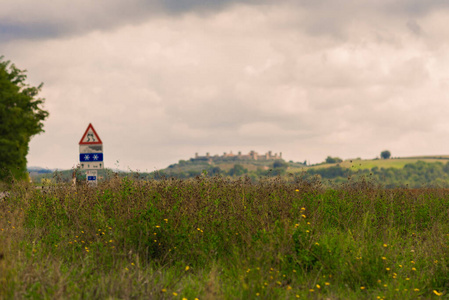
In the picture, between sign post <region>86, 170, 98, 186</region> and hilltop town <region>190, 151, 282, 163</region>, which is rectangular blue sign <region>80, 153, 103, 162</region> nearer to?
sign post <region>86, 170, 98, 186</region>

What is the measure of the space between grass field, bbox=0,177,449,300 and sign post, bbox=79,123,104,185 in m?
4.07

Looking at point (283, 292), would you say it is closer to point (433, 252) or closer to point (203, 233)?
point (203, 233)

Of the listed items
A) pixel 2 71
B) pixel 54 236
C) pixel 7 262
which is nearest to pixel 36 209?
pixel 54 236

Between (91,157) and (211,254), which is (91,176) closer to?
(91,157)

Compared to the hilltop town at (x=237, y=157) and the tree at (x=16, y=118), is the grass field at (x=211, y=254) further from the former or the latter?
the hilltop town at (x=237, y=157)

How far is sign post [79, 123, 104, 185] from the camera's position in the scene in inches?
565

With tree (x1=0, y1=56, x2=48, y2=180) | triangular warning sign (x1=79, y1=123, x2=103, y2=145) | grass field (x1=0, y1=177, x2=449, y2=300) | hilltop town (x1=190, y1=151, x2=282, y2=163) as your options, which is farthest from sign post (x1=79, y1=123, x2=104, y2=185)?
hilltop town (x1=190, y1=151, x2=282, y2=163)

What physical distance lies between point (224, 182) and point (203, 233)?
4.90 meters

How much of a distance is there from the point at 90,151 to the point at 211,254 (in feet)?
29.4

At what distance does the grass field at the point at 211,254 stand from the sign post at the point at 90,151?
407 centimetres

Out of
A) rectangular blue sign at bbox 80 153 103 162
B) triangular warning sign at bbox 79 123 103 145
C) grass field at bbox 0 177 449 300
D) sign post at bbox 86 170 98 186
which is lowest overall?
grass field at bbox 0 177 449 300

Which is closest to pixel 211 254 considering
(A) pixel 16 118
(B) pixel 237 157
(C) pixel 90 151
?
(C) pixel 90 151

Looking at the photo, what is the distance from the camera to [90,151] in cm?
1438

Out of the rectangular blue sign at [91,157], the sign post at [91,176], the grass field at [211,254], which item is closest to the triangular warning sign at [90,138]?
the rectangular blue sign at [91,157]
